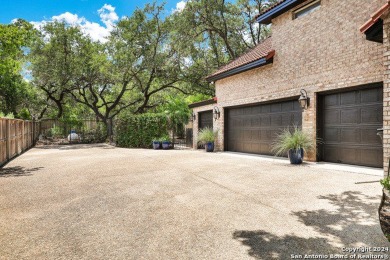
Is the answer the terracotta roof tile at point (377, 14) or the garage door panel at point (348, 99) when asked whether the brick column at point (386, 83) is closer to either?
the terracotta roof tile at point (377, 14)

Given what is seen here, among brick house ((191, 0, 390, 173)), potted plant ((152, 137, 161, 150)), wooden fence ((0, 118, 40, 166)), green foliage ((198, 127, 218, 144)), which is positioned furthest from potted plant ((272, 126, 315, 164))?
wooden fence ((0, 118, 40, 166))

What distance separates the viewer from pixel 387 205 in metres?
2.60

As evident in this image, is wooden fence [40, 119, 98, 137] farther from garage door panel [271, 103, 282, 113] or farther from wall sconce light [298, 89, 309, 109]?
wall sconce light [298, 89, 309, 109]

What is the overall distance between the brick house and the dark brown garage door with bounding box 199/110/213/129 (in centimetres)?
275

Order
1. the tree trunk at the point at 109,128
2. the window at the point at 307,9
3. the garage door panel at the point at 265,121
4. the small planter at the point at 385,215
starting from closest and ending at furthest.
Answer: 1. the small planter at the point at 385,215
2. the window at the point at 307,9
3. the garage door panel at the point at 265,121
4. the tree trunk at the point at 109,128

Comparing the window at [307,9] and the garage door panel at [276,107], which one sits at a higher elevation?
the window at [307,9]

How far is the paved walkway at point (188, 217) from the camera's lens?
268cm

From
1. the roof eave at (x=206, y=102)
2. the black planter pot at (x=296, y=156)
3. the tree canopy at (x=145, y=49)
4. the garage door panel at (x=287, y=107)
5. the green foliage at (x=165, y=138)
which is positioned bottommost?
the black planter pot at (x=296, y=156)

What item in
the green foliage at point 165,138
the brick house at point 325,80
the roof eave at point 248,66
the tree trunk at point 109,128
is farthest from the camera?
the tree trunk at point 109,128

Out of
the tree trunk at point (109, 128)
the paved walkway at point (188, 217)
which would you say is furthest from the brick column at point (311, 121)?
the tree trunk at point (109, 128)

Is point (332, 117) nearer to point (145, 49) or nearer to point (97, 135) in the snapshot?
point (145, 49)

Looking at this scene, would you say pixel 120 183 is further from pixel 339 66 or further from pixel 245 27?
pixel 245 27

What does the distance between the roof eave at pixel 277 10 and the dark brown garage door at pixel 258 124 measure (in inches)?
144

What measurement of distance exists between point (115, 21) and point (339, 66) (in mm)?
17822
